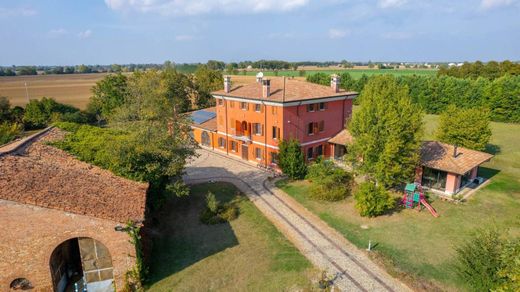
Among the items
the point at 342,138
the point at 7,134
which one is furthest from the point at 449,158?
the point at 7,134

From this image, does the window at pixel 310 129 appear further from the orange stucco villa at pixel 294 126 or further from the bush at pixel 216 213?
the bush at pixel 216 213

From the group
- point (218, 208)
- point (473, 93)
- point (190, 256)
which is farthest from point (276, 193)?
point (473, 93)

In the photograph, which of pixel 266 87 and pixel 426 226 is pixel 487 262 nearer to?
pixel 426 226

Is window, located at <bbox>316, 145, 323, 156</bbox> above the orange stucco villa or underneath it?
underneath

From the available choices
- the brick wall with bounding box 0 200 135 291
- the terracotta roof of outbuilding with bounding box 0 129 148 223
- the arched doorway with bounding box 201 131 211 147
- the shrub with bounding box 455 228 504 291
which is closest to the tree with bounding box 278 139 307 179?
the terracotta roof of outbuilding with bounding box 0 129 148 223

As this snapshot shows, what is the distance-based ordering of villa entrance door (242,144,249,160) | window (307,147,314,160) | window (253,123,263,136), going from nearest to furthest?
window (253,123,263,136) → window (307,147,314,160) → villa entrance door (242,144,249,160)

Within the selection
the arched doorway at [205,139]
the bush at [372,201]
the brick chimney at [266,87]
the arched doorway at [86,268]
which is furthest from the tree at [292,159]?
the arched doorway at [86,268]

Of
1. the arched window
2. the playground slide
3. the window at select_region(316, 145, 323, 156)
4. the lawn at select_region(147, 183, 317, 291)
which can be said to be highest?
the window at select_region(316, 145, 323, 156)

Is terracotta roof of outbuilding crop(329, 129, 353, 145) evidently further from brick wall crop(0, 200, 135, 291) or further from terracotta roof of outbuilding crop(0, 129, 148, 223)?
brick wall crop(0, 200, 135, 291)
